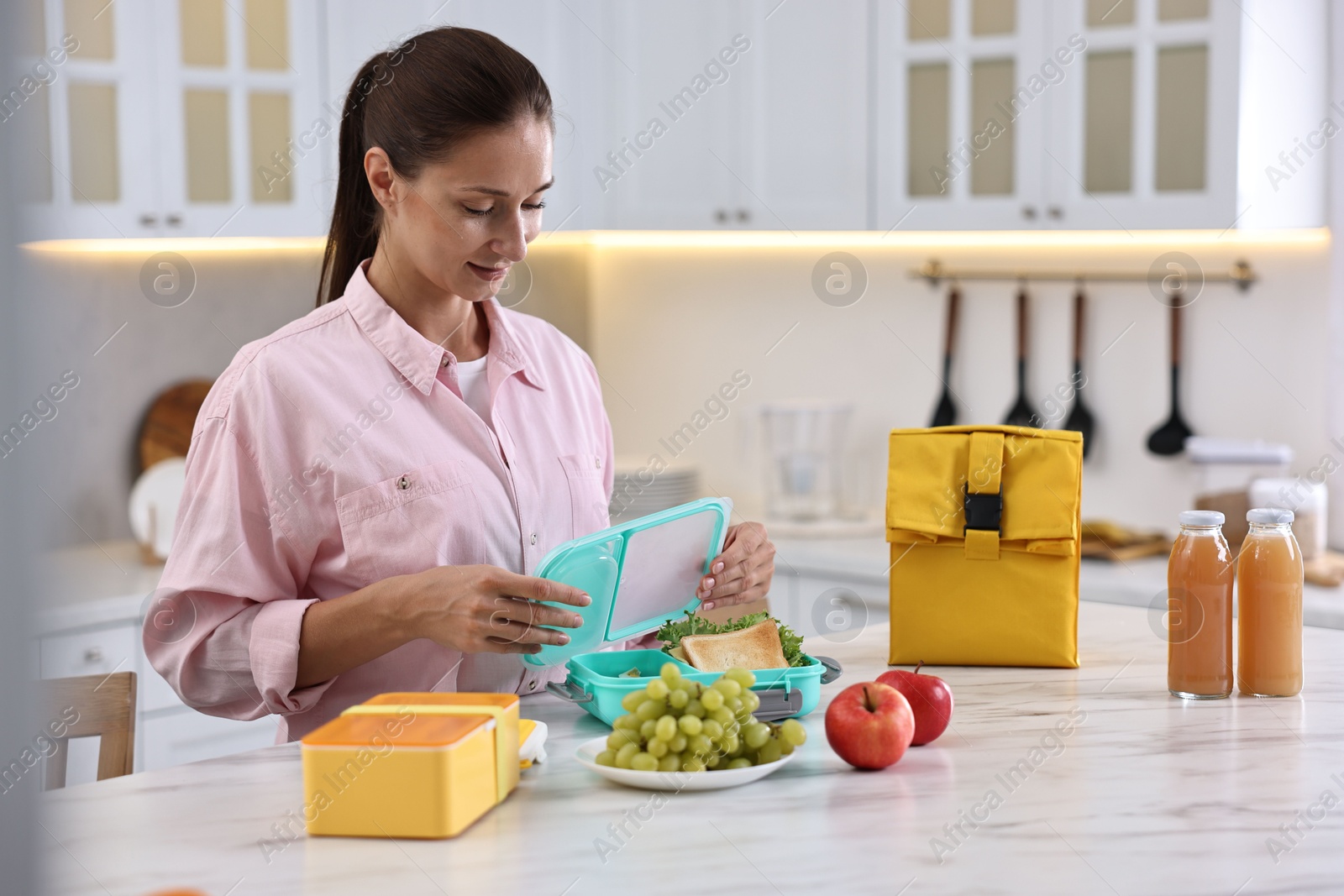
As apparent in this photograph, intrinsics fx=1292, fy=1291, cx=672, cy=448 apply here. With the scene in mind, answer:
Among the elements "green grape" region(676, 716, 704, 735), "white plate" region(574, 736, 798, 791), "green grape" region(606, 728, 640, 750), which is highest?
"green grape" region(676, 716, 704, 735)

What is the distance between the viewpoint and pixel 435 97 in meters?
1.48

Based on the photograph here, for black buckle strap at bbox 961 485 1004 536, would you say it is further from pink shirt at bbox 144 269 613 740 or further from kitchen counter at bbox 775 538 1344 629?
kitchen counter at bbox 775 538 1344 629

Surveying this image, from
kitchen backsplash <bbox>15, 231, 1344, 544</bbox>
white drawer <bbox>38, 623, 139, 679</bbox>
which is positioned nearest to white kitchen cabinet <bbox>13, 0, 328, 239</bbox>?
kitchen backsplash <bbox>15, 231, 1344, 544</bbox>

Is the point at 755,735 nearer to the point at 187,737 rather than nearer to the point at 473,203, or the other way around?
the point at 473,203

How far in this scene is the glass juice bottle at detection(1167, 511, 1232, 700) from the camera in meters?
1.46

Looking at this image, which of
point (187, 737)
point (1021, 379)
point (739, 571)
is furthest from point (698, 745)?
point (1021, 379)

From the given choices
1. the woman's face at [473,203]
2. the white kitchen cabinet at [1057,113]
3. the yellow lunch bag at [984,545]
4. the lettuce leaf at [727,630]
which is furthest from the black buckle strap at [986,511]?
the white kitchen cabinet at [1057,113]

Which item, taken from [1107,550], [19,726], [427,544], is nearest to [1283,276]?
[1107,550]

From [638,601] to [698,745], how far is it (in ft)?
1.10

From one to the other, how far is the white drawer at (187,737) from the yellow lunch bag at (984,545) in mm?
1687

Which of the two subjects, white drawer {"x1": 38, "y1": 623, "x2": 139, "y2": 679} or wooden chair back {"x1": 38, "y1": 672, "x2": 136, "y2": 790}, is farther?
white drawer {"x1": 38, "y1": 623, "x2": 139, "y2": 679}

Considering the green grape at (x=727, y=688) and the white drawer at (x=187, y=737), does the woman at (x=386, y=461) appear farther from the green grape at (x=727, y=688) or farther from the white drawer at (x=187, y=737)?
the white drawer at (x=187, y=737)

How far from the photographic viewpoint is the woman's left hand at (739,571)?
1.56 meters

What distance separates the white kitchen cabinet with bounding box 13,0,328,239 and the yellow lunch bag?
194 centimetres
